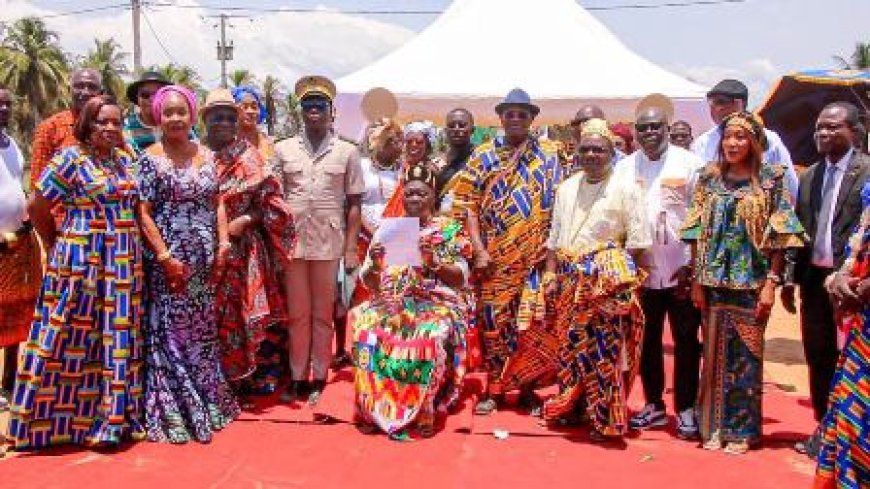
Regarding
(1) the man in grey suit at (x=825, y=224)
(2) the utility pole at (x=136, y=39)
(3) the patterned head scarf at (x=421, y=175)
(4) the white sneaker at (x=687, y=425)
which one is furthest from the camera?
(2) the utility pole at (x=136, y=39)

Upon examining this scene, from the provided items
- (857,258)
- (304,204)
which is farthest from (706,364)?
(304,204)

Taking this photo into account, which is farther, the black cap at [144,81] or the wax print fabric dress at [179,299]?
the black cap at [144,81]

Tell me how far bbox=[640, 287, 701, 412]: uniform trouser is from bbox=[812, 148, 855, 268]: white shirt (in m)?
0.72

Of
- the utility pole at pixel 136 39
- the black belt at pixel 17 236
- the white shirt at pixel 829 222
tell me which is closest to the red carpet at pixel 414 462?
the white shirt at pixel 829 222

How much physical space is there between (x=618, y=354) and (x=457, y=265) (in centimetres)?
106

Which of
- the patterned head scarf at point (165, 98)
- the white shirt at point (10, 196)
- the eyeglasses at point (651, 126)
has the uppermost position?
the patterned head scarf at point (165, 98)

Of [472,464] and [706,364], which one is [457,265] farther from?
[706,364]

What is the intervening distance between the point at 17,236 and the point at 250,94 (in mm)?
1732

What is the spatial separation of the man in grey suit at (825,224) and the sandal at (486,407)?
177cm

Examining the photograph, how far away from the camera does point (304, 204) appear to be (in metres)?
5.04

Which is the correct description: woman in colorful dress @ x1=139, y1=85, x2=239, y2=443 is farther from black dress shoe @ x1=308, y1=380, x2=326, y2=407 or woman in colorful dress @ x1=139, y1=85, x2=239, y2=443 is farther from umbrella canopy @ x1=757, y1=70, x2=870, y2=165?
umbrella canopy @ x1=757, y1=70, x2=870, y2=165

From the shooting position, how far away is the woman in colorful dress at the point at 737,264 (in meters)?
4.11

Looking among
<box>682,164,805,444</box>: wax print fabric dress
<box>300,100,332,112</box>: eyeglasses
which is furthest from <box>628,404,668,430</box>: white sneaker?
<box>300,100,332,112</box>: eyeglasses

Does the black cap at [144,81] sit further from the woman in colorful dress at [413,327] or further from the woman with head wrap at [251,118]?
the woman in colorful dress at [413,327]
